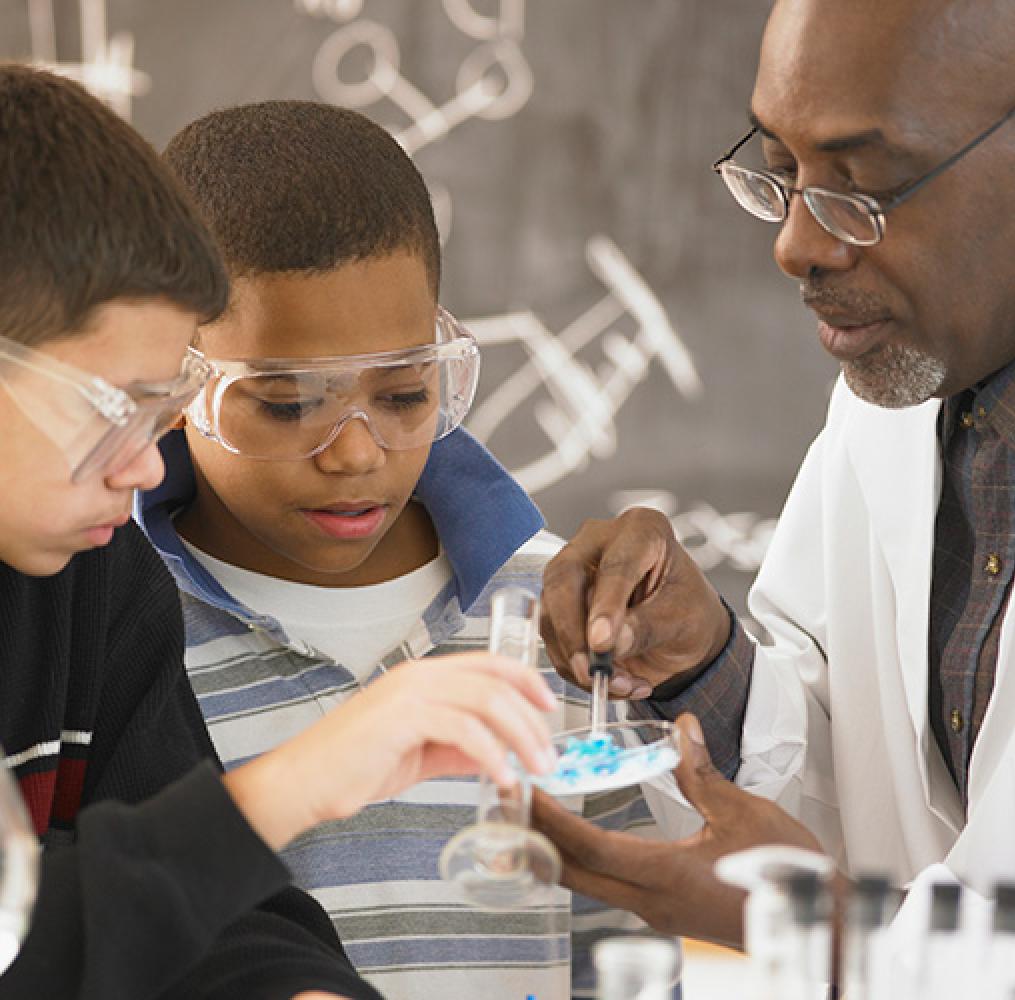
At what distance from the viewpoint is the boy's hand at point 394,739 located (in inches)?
43.6

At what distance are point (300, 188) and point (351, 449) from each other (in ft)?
0.95

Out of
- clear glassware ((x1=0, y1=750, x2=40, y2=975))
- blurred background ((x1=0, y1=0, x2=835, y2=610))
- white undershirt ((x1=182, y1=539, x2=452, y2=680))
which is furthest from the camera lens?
blurred background ((x1=0, y1=0, x2=835, y2=610))

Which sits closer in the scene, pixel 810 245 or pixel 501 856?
pixel 501 856

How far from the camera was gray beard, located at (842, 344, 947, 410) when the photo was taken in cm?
173

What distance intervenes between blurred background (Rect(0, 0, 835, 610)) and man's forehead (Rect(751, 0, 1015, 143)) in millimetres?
1543

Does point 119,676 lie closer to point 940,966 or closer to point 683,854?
point 683,854

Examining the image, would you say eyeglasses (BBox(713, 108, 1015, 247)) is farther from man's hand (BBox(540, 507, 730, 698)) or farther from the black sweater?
the black sweater

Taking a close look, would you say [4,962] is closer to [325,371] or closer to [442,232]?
[325,371]

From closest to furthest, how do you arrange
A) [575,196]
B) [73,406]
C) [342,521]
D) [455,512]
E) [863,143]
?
[73,406], [863,143], [342,521], [455,512], [575,196]

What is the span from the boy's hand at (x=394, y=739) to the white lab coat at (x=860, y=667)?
2.02 ft

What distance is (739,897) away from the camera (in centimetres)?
134

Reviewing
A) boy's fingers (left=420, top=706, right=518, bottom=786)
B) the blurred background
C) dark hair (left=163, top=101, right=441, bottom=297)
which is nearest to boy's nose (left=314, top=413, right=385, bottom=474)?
dark hair (left=163, top=101, right=441, bottom=297)

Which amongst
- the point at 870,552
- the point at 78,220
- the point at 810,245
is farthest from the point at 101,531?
the point at 870,552

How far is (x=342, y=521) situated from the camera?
5.69ft
